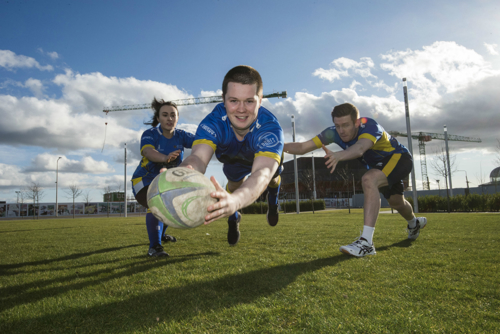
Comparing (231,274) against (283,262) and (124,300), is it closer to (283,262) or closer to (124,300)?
(283,262)

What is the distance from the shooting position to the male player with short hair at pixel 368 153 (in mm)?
4715

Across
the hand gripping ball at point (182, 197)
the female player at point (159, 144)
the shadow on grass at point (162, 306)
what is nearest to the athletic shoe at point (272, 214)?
the female player at point (159, 144)

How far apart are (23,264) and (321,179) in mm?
76753

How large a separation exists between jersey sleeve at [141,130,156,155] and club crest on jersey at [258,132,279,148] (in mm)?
3403

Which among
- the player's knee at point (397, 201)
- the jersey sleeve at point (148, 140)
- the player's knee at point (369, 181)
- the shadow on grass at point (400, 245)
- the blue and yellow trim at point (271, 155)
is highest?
the jersey sleeve at point (148, 140)

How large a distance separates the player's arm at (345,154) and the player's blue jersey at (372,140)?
16cm

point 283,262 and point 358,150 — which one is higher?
point 358,150

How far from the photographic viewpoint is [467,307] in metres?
2.43

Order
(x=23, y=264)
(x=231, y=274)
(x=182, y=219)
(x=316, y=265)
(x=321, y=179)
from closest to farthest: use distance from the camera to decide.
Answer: (x=182, y=219) → (x=231, y=274) → (x=316, y=265) → (x=23, y=264) → (x=321, y=179)

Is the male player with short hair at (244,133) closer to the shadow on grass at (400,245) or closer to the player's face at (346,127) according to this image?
the player's face at (346,127)

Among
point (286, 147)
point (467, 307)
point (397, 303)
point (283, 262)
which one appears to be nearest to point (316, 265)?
point (283, 262)

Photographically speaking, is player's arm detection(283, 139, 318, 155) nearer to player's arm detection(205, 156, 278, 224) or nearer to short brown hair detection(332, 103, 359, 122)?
short brown hair detection(332, 103, 359, 122)

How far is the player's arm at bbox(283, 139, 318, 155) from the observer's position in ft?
16.8

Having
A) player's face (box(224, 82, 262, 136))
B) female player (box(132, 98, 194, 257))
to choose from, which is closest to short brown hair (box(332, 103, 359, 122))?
player's face (box(224, 82, 262, 136))
